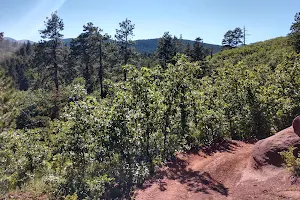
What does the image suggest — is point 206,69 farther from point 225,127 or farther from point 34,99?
point 225,127

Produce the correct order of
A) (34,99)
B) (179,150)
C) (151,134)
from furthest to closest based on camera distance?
(34,99)
(179,150)
(151,134)

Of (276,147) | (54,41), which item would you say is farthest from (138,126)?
(54,41)

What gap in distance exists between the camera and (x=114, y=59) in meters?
37.8

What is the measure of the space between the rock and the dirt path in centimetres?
30

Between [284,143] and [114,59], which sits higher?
[114,59]

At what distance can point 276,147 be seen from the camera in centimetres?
932

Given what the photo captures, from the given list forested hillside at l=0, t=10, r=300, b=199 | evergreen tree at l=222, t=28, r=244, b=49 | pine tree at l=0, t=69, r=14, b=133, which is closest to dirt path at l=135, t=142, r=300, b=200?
forested hillside at l=0, t=10, r=300, b=199

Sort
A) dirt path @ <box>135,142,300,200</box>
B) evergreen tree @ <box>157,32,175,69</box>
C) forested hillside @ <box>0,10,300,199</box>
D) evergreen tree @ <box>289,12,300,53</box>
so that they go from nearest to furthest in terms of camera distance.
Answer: dirt path @ <box>135,142,300,200</box>
forested hillside @ <box>0,10,300,199</box>
evergreen tree @ <box>289,12,300,53</box>
evergreen tree @ <box>157,32,175,69</box>

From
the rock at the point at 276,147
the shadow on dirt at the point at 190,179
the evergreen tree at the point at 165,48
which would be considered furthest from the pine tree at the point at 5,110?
the evergreen tree at the point at 165,48

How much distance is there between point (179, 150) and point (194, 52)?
1469 inches

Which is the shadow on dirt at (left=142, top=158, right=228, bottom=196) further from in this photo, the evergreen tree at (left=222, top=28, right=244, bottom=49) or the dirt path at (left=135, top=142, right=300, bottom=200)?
the evergreen tree at (left=222, top=28, right=244, bottom=49)

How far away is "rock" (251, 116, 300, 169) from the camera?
896 centimetres

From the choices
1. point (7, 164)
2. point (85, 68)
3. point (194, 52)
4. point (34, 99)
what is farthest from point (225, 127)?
point (194, 52)

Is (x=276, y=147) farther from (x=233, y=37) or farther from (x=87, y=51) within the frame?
(x=233, y=37)
